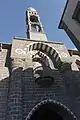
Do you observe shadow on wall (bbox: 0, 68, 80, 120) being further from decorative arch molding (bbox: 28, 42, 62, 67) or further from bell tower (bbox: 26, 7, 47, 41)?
bell tower (bbox: 26, 7, 47, 41)

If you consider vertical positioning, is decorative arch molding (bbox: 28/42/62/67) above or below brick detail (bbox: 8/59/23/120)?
above

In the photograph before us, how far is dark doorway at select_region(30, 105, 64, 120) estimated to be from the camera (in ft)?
29.6

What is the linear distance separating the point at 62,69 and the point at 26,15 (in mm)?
6862

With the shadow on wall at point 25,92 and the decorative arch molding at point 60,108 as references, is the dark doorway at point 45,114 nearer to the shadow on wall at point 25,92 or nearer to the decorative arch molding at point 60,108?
the decorative arch molding at point 60,108

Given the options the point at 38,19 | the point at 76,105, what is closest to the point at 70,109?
the point at 76,105

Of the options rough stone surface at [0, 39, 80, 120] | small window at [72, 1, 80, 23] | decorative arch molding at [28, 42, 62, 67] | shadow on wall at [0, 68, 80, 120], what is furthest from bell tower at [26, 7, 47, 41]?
shadow on wall at [0, 68, 80, 120]

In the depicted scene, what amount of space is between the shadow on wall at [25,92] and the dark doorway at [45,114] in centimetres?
33

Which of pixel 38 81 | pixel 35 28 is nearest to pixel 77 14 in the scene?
pixel 38 81

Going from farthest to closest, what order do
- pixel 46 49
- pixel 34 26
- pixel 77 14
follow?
pixel 34 26, pixel 46 49, pixel 77 14

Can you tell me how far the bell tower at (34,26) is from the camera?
13.7 meters

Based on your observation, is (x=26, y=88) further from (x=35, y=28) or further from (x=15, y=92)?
(x=35, y=28)

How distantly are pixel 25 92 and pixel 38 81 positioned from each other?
0.81m

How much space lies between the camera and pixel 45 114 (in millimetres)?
9492

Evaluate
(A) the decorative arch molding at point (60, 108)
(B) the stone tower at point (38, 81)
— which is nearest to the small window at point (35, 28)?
(B) the stone tower at point (38, 81)
